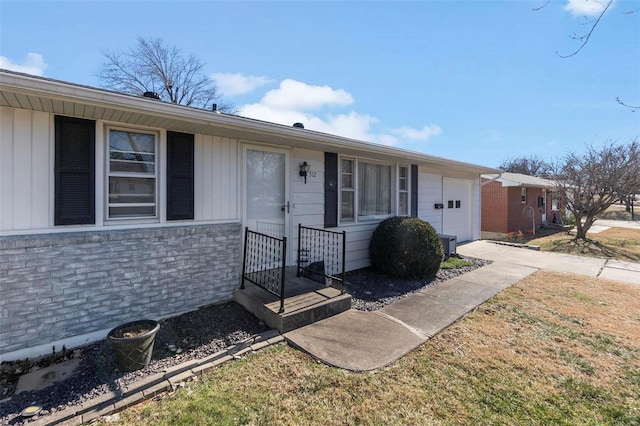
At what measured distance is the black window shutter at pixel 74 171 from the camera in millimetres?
3299

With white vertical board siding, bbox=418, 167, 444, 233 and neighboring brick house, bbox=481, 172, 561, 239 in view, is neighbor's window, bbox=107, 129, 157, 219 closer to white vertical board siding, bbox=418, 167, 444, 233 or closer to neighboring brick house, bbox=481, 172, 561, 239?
white vertical board siding, bbox=418, 167, 444, 233

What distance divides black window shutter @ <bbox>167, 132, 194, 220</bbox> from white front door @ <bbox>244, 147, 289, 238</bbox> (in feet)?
2.93

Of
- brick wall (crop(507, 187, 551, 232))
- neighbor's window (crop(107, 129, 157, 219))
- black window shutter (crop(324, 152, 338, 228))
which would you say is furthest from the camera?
brick wall (crop(507, 187, 551, 232))

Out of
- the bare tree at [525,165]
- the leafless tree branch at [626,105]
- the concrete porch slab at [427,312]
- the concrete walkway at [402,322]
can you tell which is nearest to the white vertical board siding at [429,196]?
the concrete walkway at [402,322]

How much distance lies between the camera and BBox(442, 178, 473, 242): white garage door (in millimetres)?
9688

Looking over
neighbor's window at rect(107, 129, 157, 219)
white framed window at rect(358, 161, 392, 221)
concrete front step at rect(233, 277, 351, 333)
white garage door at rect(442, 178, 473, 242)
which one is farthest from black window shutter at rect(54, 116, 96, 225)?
white garage door at rect(442, 178, 473, 242)

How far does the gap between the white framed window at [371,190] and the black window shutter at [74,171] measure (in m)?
4.26

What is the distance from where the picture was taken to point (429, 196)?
8859 millimetres

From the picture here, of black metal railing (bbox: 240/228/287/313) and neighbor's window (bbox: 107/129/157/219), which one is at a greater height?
neighbor's window (bbox: 107/129/157/219)

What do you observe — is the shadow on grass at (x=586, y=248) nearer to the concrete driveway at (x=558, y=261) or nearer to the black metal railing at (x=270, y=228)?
the concrete driveway at (x=558, y=261)

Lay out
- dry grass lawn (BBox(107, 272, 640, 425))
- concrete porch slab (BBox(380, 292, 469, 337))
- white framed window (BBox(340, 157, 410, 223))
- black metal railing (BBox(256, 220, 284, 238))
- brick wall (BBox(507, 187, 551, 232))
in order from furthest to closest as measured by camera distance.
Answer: brick wall (BBox(507, 187, 551, 232)), white framed window (BBox(340, 157, 410, 223)), black metal railing (BBox(256, 220, 284, 238)), concrete porch slab (BBox(380, 292, 469, 337)), dry grass lawn (BBox(107, 272, 640, 425))

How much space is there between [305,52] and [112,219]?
21.4ft

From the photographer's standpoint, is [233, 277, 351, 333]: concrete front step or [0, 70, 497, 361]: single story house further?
[233, 277, 351, 333]: concrete front step

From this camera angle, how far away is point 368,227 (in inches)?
269
